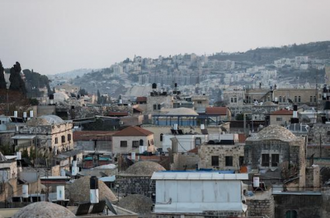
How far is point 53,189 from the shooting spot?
2772 cm

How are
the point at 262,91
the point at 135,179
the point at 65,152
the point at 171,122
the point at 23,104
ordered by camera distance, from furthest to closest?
the point at 262,91 < the point at 23,104 < the point at 171,122 < the point at 65,152 < the point at 135,179

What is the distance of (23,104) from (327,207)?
43641 mm

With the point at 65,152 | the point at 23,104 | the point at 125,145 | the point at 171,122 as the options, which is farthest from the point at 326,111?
the point at 23,104

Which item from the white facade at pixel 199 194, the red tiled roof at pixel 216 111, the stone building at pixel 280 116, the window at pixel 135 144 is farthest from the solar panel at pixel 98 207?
the red tiled roof at pixel 216 111

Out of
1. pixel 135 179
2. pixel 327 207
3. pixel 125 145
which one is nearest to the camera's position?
pixel 327 207

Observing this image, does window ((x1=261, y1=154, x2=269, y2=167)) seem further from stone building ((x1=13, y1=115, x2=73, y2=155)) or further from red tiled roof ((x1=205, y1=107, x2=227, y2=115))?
red tiled roof ((x1=205, y1=107, x2=227, y2=115))

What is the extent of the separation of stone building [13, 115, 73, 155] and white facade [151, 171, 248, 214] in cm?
2121

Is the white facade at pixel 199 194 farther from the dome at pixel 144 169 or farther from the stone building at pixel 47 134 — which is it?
the stone building at pixel 47 134

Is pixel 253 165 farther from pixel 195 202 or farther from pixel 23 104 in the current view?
pixel 23 104

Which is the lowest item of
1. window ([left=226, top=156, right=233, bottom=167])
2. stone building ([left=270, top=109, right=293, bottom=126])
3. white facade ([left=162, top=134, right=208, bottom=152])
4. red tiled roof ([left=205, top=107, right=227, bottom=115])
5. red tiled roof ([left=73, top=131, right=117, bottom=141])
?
red tiled roof ([left=205, top=107, right=227, bottom=115])

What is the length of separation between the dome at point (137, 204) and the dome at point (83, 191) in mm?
844

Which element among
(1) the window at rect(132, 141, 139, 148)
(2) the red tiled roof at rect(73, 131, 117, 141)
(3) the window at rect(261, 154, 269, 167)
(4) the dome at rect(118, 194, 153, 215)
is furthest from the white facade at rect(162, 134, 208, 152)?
(4) the dome at rect(118, 194, 153, 215)

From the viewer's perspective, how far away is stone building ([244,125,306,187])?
28750mm

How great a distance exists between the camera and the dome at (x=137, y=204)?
72.4 ft
